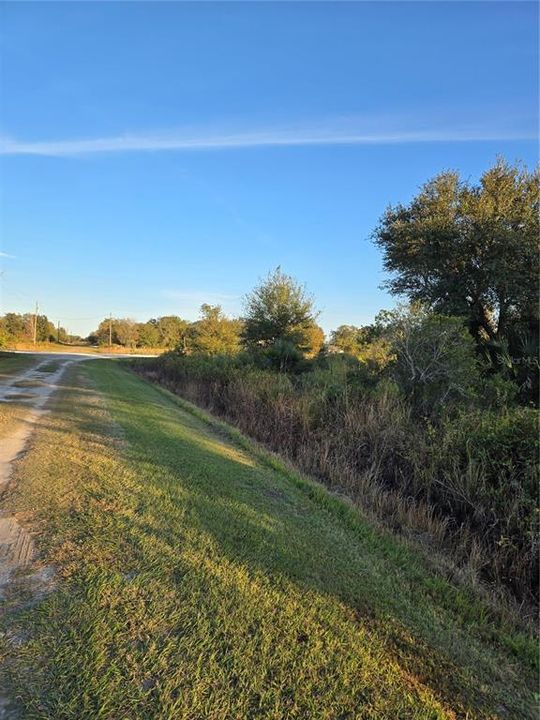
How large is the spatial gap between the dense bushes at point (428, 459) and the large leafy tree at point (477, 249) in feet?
25.7

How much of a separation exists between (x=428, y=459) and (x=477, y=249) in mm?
13560

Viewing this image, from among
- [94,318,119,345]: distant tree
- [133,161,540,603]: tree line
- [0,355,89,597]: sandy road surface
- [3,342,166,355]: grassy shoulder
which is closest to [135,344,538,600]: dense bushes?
[133,161,540,603]: tree line

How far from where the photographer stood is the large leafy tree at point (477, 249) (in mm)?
16531

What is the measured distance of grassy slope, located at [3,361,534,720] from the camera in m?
2.25

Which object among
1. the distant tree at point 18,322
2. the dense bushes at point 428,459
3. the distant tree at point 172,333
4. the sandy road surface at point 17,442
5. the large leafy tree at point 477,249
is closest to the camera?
the sandy road surface at point 17,442

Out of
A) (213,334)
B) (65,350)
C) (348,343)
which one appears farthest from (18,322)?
(348,343)

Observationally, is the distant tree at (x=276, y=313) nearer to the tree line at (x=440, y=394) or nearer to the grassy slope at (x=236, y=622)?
the tree line at (x=440, y=394)

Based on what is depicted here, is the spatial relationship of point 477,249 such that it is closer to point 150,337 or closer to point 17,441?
point 17,441

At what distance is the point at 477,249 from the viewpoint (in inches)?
679

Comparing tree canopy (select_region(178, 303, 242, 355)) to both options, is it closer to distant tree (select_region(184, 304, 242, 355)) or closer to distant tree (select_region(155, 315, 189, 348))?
distant tree (select_region(184, 304, 242, 355))

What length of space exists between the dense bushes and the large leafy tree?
7832mm

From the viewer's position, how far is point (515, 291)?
16.7 metres

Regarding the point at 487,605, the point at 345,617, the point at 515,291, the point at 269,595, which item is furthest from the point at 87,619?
the point at 515,291

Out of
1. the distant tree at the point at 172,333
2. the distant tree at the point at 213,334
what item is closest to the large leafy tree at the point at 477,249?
the distant tree at the point at 213,334
